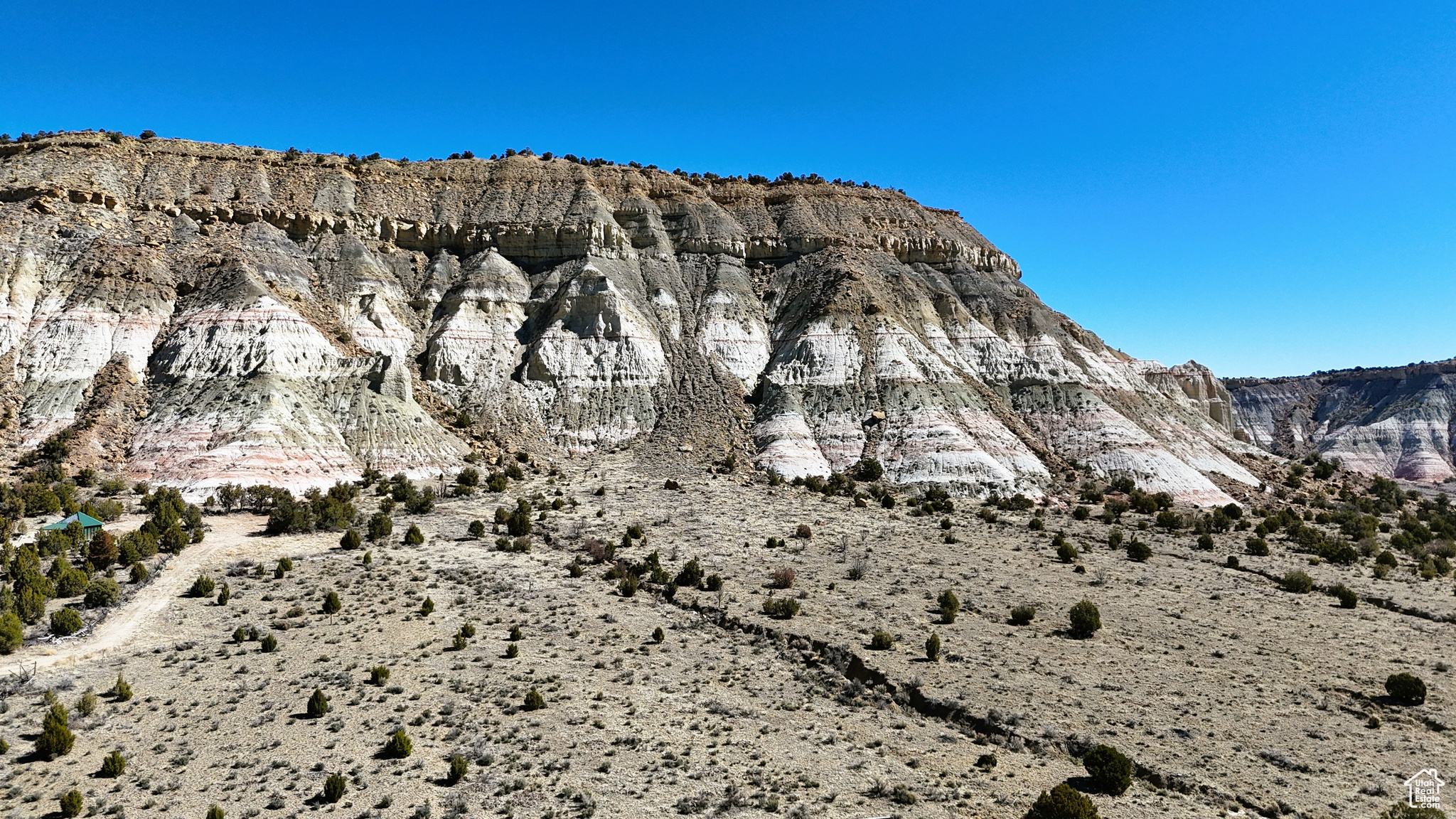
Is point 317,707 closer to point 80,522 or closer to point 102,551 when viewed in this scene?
point 102,551

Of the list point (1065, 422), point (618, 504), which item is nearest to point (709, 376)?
point (618, 504)

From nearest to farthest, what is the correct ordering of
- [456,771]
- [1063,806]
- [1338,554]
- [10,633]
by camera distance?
[1063,806] < [456,771] < [10,633] < [1338,554]

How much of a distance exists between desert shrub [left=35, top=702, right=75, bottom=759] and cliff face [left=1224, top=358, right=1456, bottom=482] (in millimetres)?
102529

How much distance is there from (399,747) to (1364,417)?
419 ft

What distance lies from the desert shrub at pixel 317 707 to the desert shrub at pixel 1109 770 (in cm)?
1663

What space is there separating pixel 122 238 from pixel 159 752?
47.2m

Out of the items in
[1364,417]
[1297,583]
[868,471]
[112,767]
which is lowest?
[112,767]

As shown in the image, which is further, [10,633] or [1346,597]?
[1346,597]

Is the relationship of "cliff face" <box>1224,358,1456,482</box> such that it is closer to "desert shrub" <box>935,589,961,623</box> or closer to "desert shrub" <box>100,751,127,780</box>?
"desert shrub" <box>935,589,961,623</box>

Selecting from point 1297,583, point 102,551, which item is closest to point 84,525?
point 102,551

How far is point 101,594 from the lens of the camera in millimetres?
22641

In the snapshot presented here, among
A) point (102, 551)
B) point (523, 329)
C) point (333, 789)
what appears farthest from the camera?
point (523, 329)

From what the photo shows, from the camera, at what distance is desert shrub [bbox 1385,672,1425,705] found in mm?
17734

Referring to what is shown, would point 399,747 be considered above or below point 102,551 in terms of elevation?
below
